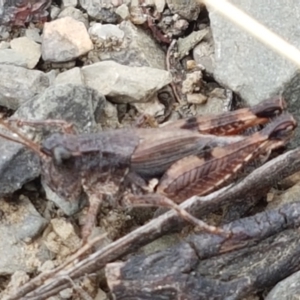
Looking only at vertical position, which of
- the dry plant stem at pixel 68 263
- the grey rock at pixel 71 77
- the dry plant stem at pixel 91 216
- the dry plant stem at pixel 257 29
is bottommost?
the dry plant stem at pixel 68 263

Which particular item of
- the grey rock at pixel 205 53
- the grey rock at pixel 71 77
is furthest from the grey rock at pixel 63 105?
the grey rock at pixel 205 53

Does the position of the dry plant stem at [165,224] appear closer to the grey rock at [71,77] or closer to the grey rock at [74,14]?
the grey rock at [71,77]

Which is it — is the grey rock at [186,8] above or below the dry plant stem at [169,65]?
above

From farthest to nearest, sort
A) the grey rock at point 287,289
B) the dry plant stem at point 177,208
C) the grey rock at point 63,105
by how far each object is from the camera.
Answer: the grey rock at point 63,105 < the dry plant stem at point 177,208 < the grey rock at point 287,289

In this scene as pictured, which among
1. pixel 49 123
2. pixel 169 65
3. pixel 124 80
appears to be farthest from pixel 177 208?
pixel 169 65

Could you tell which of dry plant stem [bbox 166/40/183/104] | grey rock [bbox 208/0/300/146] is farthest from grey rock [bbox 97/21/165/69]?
grey rock [bbox 208/0/300/146]

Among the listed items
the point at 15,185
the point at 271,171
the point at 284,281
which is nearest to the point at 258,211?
the point at 271,171

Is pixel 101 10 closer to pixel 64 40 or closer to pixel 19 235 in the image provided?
pixel 64 40
